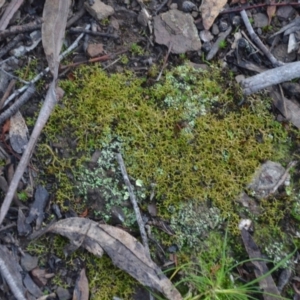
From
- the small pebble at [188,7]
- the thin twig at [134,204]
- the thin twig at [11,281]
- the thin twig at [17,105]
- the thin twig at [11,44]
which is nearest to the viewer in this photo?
the thin twig at [11,281]

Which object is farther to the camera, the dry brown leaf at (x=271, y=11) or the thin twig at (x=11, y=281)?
the dry brown leaf at (x=271, y=11)

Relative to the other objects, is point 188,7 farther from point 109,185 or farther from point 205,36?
point 109,185

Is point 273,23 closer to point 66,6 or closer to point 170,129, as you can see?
point 170,129

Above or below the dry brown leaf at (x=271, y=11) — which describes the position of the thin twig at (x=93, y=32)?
above

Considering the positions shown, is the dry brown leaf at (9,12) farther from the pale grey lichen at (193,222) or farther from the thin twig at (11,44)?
the pale grey lichen at (193,222)

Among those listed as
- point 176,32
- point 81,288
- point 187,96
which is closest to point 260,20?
point 176,32

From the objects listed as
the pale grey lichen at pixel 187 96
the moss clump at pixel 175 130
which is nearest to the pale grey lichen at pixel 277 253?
the moss clump at pixel 175 130

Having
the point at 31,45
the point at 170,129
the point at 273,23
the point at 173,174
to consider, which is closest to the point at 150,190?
the point at 173,174
